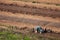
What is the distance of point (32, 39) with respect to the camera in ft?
23.3

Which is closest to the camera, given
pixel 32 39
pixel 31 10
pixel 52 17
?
pixel 32 39

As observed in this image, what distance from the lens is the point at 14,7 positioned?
31.2 feet

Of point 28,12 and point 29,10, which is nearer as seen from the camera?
Result: point 28,12

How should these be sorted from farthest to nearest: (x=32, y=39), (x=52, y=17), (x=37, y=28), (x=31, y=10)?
1. (x=31, y=10)
2. (x=52, y=17)
3. (x=37, y=28)
4. (x=32, y=39)

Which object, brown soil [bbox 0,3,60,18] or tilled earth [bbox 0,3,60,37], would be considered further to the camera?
brown soil [bbox 0,3,60,18]

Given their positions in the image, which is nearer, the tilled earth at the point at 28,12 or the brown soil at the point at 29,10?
the tilled earth at the point at 28,12

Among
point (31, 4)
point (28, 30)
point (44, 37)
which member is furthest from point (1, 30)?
point (31, 4)

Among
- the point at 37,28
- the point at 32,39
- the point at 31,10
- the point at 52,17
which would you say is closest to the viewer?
the point at 32,39

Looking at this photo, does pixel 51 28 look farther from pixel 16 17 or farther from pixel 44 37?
pixel 16 17

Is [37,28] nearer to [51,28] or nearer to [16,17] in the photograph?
[51,28]

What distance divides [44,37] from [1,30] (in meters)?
1.43

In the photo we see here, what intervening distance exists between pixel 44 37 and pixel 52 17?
4.82ft

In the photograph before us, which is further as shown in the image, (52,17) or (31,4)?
(31,4)

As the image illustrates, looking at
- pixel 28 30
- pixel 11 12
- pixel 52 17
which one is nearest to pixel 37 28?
pixel 28 30
